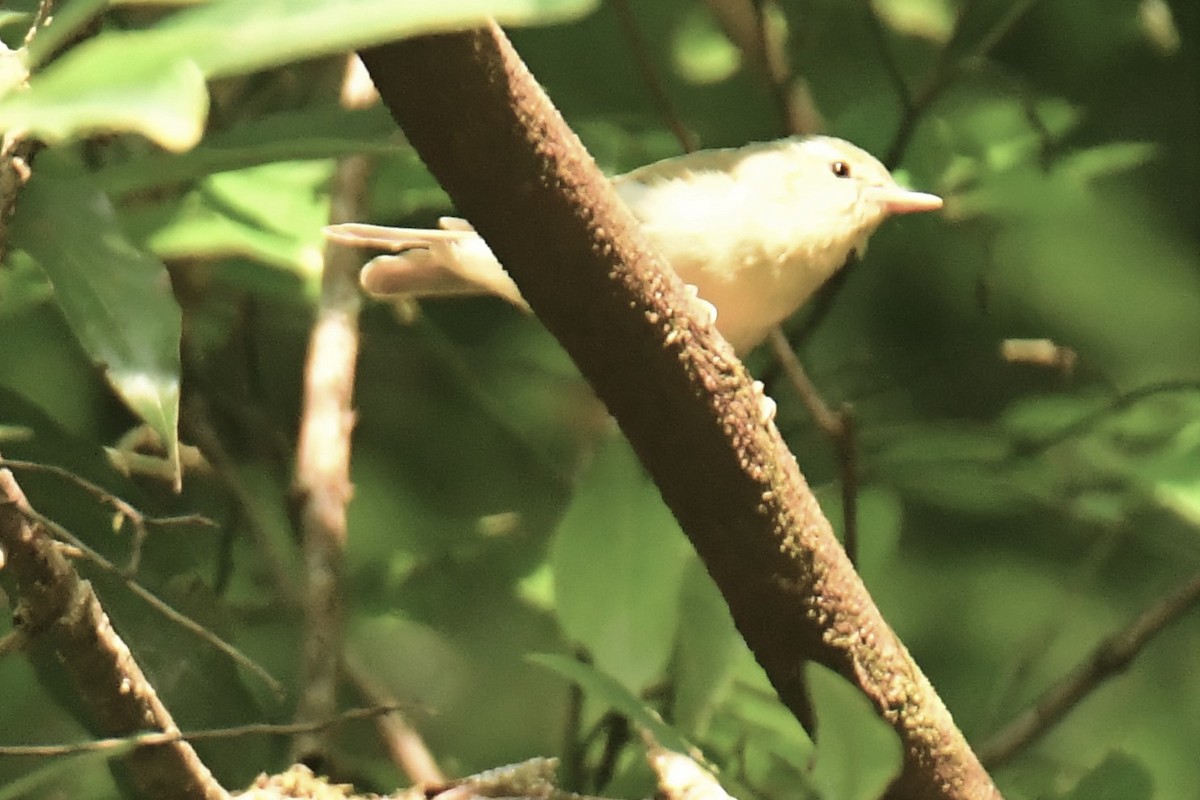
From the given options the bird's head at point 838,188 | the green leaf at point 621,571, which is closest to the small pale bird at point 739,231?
the bird's head at point 838,188

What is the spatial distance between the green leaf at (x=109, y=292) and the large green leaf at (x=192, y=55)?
43 cm

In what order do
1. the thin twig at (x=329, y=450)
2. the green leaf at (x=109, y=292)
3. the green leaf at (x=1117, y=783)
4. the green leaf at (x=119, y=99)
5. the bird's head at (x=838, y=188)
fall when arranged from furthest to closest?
the bird's head at (x=838, y=188)
the thin twig at (x=329, y=450)
the green leaf at (x=1117, y=783)
the green leaf at (x=109, y=292)
the green leaf at (x=119, y=99)

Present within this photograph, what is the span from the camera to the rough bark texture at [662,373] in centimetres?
74

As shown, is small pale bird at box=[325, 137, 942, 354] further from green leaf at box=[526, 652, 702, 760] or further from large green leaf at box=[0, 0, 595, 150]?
large green leaf at box=[0, 0, 595, 150]

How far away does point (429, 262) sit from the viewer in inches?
61.0

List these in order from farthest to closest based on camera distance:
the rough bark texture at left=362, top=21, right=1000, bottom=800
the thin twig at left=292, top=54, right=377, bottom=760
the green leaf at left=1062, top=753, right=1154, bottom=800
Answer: the thin twig at left=292, top=54, right=377, bottom=760 < the green leaf at left=1062, top=753, right=1154, bottom=800 < the rough bark texture at left=362, top=21, right=1000, bottom=800

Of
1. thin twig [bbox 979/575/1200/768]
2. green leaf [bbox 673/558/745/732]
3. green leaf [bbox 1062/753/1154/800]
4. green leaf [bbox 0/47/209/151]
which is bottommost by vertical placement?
thin twig [bbox 979/575/1200/768]

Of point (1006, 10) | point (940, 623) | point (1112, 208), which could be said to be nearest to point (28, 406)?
point (940, 623)

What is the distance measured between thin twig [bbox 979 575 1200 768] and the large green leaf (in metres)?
1.15

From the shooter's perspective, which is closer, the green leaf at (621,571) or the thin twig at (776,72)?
the green leaf at (621,571)

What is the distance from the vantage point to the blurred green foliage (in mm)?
1113

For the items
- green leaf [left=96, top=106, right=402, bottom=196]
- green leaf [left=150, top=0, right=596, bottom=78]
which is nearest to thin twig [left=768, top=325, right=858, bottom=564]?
green leaf [left=96, top=106, right=402, bottom=196]

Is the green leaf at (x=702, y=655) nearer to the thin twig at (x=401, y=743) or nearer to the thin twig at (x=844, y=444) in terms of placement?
the thin twig at (x=844, y=444)

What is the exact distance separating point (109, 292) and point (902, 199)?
34.8 inches
